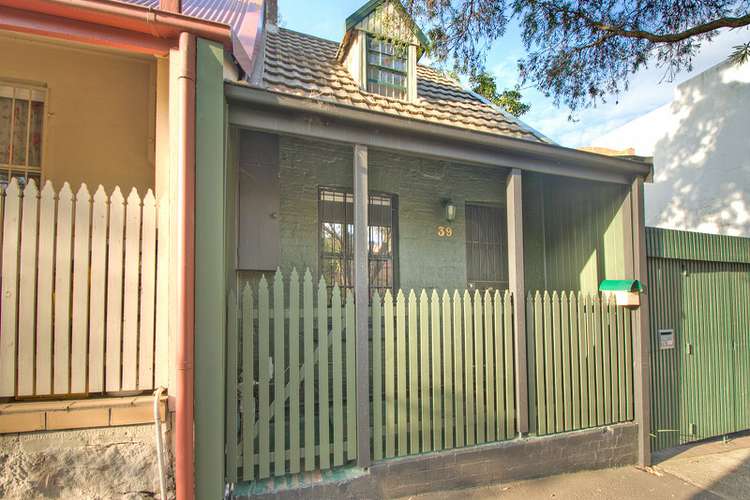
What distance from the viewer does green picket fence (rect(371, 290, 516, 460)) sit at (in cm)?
373

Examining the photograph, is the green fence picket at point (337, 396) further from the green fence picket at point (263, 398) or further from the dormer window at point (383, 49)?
the dormer window at point (383, 49)

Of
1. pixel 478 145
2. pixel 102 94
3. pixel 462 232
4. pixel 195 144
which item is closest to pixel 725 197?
pixel 462 232

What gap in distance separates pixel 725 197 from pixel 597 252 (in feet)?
18.9

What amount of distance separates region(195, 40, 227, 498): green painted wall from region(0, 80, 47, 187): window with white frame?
203 centimetres

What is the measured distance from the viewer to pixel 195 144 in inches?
118

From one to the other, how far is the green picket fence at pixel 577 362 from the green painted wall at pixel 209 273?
3120 mm

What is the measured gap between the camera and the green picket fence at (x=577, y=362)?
173 inches

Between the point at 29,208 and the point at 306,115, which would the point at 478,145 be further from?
the point at 29,208

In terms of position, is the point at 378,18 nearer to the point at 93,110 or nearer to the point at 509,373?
the point at 93,110

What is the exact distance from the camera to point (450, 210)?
6.42 meters

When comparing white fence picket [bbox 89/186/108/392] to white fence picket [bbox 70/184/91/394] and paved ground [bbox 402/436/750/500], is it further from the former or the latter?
paved ground [bbox 402/436/750/500]

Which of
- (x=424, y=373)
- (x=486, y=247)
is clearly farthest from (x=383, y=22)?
(x=424, y=373)

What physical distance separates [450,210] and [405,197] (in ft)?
2.42

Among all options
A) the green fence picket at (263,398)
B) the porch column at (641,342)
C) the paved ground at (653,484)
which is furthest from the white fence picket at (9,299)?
the porch column at (641,342)
